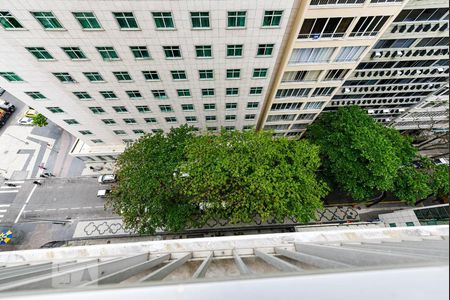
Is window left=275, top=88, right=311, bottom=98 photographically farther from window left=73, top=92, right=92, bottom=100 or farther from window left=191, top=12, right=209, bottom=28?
window left=73, top=92, right=92, bottom=100

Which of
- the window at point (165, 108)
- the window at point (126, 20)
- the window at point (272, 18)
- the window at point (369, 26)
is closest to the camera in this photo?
the window at point (126, 20)

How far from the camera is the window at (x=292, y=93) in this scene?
2666cm

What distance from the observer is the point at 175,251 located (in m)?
9.86

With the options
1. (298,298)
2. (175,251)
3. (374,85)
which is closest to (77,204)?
(175,251)

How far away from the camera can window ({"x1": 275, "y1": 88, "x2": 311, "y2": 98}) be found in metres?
26.7

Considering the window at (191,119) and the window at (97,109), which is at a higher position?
the window at (97,109)

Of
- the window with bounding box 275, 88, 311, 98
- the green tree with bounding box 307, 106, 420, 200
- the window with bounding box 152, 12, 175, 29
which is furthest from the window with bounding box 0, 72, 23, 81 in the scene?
the green tree with bounding box 307, 106, 420, 200

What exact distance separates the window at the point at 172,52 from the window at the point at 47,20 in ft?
27.1

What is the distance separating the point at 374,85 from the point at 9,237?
5579 centimetres

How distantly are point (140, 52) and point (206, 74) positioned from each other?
6609 mm

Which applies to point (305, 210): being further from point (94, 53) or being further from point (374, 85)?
point (94, 53)

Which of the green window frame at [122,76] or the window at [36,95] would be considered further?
the window at [36,95]

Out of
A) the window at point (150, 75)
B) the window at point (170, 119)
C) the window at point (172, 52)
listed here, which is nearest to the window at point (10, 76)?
the window at point (150, 75)

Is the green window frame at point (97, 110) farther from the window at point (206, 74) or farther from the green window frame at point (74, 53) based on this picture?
the window at point (206, 74)
